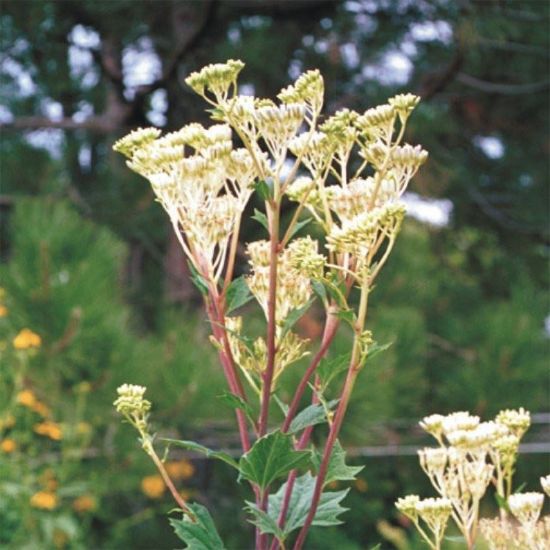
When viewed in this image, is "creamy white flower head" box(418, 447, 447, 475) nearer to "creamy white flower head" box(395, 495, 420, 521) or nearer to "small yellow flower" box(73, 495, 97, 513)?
"creamy white flower head" box(395, 495, 420, 521)

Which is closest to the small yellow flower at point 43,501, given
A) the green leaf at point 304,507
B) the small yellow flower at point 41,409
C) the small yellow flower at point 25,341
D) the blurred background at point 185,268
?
the blurred background at point 185,268

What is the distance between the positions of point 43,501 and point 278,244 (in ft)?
4.51

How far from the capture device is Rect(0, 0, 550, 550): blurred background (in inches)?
76.7

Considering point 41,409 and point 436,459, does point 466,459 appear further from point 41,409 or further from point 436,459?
point 41,409

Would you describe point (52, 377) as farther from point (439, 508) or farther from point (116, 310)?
point (439, 508)

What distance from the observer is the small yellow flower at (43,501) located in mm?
1830

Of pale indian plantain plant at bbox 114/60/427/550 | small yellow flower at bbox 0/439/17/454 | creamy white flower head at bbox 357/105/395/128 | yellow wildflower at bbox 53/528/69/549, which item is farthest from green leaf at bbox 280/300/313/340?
yellow wildflower at bbox 53/528/69/549

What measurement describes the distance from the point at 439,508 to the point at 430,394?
7.98 ft

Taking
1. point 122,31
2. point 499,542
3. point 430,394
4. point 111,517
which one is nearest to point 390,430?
point 430,394

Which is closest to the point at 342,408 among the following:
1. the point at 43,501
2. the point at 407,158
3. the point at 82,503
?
the point at 407,158

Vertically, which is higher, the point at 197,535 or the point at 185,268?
the point at 197,535

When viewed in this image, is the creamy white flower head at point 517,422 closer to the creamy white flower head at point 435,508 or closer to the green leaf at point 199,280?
the creamy white flower head at point 435,508

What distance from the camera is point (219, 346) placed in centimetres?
58

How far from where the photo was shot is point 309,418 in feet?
1.93
